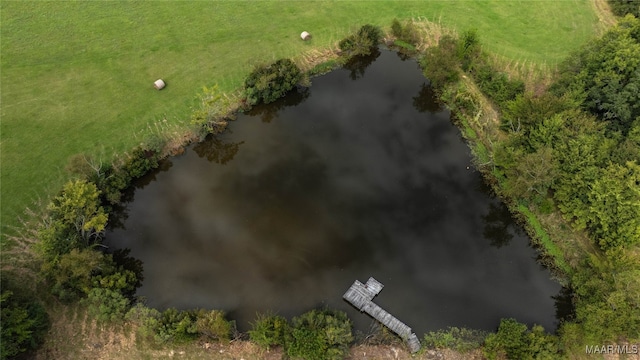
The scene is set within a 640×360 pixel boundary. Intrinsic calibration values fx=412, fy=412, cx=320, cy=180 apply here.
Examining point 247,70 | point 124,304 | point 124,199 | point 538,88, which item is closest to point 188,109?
point 247,70

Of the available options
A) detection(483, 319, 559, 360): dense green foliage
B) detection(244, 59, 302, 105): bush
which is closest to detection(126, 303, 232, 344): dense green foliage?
detection(483, 319, 559, 360): dense green foliage

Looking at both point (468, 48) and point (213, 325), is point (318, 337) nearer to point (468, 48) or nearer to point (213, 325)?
point (213, 325)

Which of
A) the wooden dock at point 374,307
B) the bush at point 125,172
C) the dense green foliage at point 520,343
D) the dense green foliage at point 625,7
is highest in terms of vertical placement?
the dense green foliage at point 625,7

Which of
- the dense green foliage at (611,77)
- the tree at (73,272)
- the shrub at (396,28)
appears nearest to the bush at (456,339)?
the dense green foliage at (611,77)

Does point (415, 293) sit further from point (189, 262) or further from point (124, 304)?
point (124, 304)

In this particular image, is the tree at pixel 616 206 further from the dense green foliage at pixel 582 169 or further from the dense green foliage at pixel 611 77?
the dense green foliage at pixel 611 77
